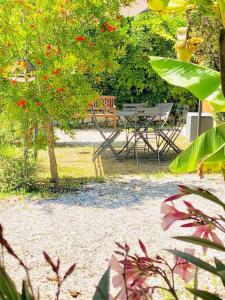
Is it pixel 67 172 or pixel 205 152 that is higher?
pixel 205 152

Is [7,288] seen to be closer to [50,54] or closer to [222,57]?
[222,57]

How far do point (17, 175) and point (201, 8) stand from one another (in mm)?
5169

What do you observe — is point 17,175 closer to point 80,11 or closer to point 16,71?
point 16,71

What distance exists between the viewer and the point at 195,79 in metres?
3.28

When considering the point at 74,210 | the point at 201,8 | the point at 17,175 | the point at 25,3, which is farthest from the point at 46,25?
the point at 201,8

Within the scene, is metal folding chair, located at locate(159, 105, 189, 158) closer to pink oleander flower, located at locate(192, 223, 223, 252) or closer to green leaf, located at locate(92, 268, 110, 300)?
→ pink oleander flower, located at locate(192, 223, 223, 252)

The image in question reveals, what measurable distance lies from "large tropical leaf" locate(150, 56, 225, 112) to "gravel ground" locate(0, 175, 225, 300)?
1387 mm

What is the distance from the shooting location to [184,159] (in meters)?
3.80

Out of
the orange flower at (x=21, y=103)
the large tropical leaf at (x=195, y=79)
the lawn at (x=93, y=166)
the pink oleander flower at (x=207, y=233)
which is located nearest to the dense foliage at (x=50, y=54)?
the orange flower at (x=21, y=103)

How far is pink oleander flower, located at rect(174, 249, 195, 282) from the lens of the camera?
0.97 meters

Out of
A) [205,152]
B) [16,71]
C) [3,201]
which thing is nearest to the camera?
[205,152]

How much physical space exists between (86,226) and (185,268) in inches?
164

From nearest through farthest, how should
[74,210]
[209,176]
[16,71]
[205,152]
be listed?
1. [205,152]
2. [74,210]
3. [16,71]
4. [209,176]

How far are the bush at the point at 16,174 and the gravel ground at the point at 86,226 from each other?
556 millimetres
